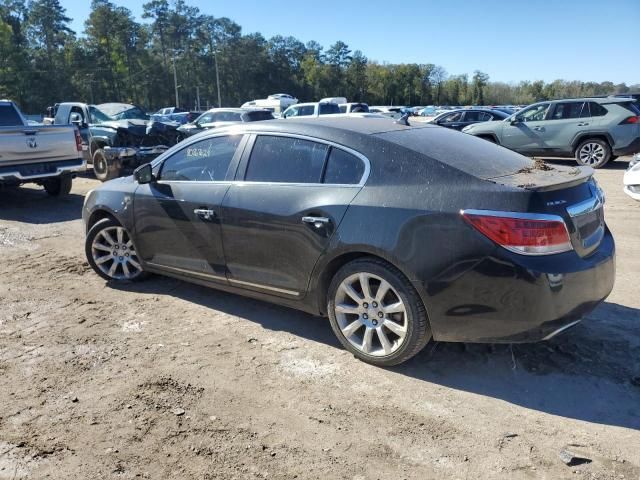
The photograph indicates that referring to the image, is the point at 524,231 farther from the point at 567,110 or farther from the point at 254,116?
the point at 254,116

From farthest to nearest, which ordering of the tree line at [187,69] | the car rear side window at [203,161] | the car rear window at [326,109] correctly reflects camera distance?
1. the tree line at [187,69]
2. the car rear window at [326,109]
3. the car rear side window at [203,161]

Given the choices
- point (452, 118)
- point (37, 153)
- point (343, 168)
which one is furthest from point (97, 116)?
point (343, 168)

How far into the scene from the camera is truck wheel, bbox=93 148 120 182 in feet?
39.2

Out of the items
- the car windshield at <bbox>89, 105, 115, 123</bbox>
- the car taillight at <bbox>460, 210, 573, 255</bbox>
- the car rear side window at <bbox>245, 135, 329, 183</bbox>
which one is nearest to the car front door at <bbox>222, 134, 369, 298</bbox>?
the car rear side window at <bbox>245, 135, 329, 183</bbox>

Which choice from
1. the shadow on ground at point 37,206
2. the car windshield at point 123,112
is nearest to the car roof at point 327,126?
the shadow on ground at point 37,206

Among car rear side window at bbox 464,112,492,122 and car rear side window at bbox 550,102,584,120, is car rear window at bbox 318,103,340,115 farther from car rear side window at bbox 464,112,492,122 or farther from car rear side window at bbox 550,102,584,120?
car rear side window at bbox 550,102,584,120

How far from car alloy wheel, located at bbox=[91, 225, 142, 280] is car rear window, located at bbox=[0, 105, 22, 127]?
22.8 feet

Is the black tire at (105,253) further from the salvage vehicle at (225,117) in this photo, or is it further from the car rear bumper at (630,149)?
the car rear bumper at (630,149)

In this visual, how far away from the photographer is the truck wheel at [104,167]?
11945 mm

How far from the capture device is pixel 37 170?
30.7 ft

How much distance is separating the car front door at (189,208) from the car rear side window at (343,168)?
3.04ft

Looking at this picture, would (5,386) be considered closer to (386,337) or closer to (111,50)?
(386,337)

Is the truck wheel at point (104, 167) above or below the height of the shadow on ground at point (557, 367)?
above

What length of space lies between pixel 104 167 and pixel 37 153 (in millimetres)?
3037
